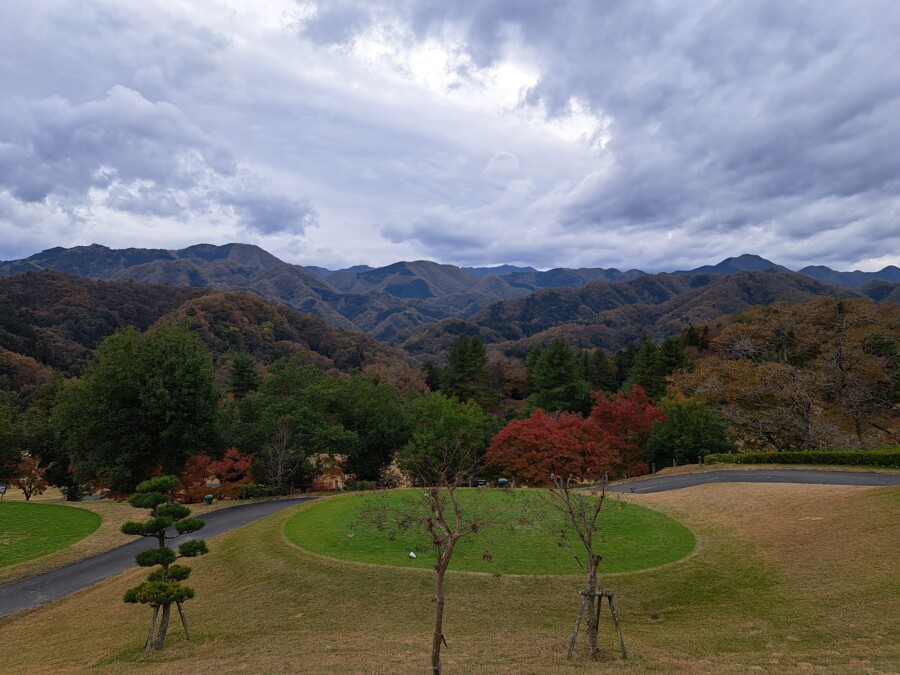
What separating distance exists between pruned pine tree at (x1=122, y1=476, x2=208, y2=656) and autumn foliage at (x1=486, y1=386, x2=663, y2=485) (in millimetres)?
17012

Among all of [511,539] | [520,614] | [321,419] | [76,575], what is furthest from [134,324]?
[520,614]

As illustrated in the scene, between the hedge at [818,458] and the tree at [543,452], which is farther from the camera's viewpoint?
the tree at [543,452]

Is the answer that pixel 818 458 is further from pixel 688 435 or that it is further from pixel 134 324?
pixel 134 324

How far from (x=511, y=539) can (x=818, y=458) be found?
22.5 meters

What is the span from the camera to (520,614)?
468 inches

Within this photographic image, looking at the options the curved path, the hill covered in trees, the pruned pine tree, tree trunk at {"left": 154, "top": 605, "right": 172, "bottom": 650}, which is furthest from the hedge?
the hill covered in trees

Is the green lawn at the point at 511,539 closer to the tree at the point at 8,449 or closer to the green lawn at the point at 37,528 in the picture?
the green lawn at the point at 37,528

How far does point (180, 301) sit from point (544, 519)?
16862 cm

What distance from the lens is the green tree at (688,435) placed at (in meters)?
34.5

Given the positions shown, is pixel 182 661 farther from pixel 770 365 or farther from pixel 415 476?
pixel 770 365

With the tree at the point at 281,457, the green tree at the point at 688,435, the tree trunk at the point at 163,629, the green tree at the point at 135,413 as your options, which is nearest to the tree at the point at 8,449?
the green tree at the point at 135,413

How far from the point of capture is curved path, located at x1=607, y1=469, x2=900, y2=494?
2327cm

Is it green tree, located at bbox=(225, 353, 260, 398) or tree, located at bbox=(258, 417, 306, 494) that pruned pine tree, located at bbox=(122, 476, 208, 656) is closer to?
tree, located at bbox=(258, 417, 306, 494)

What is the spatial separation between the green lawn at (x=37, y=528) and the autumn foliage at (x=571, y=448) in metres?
19.4
